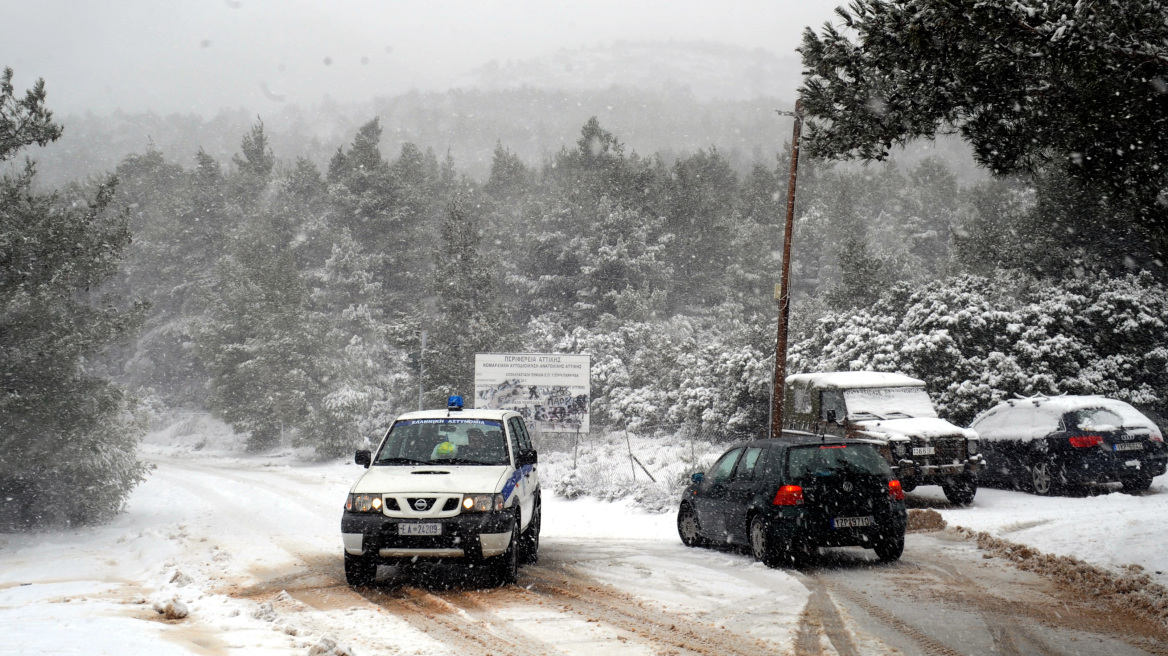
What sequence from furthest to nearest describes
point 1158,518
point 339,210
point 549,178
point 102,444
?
point 549,178
point 339,210
point 102,444
point 1158,518

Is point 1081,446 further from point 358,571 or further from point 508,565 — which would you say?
point 358,571

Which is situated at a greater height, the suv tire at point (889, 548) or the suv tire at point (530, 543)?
the suv tire at point (889, 548)

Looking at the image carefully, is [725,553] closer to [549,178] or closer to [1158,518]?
Result: [1158,518]

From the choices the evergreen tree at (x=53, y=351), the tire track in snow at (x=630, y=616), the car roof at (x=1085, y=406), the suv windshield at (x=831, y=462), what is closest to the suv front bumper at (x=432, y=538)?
the tire track in snow at (x=630, y=616)

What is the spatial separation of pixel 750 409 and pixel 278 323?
21.9m

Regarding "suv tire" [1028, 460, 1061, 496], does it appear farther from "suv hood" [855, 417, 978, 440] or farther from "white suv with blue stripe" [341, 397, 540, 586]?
"white suv with blue stripe" [341, 397, 540, 586]

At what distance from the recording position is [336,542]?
1178 centimetres

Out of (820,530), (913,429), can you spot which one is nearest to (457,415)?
(820,530)

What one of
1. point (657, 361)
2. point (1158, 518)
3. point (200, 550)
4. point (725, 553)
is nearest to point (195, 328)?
point (657, 361)

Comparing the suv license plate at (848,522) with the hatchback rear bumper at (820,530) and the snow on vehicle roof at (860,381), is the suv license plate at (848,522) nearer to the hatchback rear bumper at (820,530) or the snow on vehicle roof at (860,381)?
the hatchback rear bumper at (820,530)

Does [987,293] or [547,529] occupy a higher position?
[987,293]

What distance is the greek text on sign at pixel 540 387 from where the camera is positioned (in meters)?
20.9

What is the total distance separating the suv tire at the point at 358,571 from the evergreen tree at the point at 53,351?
27.8 feet

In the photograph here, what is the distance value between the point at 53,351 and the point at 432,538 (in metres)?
9.69
